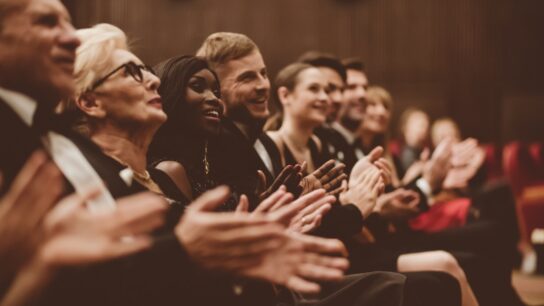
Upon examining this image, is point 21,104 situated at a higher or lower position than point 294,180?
higher

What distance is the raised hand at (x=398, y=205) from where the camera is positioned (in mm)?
3041

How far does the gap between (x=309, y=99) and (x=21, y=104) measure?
198 centimetres

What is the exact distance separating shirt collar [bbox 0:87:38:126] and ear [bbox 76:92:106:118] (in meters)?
0.51

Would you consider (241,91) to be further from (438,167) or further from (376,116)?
(376,116)

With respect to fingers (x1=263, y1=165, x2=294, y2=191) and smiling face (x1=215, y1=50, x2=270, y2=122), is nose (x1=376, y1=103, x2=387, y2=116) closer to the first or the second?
smiling face (x1=215, y1=50, x2=270, y2=122)

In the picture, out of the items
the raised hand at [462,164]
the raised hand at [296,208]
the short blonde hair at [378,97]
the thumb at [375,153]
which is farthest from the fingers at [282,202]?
the short blonde hair at [378,97]

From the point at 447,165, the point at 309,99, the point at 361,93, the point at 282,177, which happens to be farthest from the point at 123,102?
the point at 361,93

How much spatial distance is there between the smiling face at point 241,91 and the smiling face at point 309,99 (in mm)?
567

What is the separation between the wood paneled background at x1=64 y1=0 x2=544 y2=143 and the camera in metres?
8.27

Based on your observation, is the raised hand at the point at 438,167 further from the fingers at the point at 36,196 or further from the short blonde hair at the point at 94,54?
the fingers at the point at 36,196

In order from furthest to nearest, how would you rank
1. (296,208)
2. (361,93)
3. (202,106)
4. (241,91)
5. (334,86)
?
(361,93) < (334,86) < (241,91) < (202,106) < (296,208)

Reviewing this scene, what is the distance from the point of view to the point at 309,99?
3.16 meters

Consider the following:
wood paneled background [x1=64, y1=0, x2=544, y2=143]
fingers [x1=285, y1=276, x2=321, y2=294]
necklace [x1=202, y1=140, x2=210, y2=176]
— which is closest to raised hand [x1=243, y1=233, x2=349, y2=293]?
fingers [x1=285, y1=276, x2=321, y2=294]

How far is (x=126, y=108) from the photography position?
185 cm
